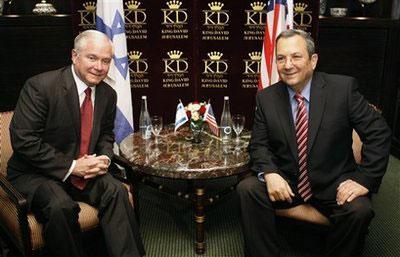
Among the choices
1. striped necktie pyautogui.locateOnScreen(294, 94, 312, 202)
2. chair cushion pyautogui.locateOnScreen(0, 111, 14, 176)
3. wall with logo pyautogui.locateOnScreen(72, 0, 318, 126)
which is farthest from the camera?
wall with logo pyautogui.locateOnScreen(72, 0, 318, 126)

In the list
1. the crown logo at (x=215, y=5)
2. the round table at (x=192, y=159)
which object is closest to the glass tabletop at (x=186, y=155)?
the round table at (x=192, y=159)

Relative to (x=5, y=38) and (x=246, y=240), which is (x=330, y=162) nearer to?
(x=246, y=240)

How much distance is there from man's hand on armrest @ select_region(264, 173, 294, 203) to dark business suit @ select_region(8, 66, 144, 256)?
81 centimetres

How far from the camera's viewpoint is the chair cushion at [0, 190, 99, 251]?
2219 millimetres

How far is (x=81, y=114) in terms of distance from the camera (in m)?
2.56

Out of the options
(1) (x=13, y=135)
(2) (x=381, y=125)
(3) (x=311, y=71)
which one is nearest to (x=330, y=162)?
(2) (x=381, y=125)

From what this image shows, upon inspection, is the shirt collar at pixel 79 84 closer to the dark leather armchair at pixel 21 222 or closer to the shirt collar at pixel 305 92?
the dark leather armchair at pixel 21 222

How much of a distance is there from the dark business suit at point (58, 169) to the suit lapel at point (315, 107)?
3.67 ft

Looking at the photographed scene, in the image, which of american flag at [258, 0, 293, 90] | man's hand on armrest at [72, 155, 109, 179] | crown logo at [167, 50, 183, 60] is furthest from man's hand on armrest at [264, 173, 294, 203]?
crown logo at [167, 50, 183, 60]

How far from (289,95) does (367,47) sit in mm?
2625

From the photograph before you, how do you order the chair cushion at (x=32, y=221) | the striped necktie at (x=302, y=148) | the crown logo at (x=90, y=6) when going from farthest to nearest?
1. the crown logo at (x=90, y=6)
2. the striped necktie at (x=302, y=148)
3. the chair cushion at (x=32, y=221)

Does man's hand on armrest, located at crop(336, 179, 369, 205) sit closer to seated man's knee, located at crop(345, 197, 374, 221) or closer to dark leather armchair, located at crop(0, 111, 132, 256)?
seated man's knee, located at crop(345, 197, 374, 221)

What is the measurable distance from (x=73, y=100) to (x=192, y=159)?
0.79 meters

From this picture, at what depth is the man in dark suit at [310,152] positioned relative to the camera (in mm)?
2383
